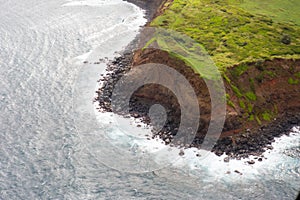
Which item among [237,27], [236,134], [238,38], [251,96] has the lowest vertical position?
[236,134]

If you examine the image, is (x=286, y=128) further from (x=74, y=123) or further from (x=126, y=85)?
(x=74, y=123)

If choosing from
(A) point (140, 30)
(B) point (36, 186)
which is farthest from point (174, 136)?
(A) point (140, 30)

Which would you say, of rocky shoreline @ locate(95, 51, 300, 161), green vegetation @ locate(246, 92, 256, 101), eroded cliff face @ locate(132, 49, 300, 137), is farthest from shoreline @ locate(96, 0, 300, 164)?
green vegetation @ locate(246, 92, 256, 101)

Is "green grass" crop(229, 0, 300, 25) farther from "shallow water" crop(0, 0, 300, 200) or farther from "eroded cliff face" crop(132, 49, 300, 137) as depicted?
"shallow water" crop(0, 0, 300, 200)

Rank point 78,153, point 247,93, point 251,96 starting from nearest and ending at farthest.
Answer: point 78,153
point 251,96
point 247,93

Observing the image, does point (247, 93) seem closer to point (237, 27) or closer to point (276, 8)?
point (237, 27)

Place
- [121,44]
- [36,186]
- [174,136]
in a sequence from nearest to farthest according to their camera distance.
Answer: [36,186], [174,136], [121,44]

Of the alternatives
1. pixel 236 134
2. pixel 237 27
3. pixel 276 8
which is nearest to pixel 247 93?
pixel 236 134
